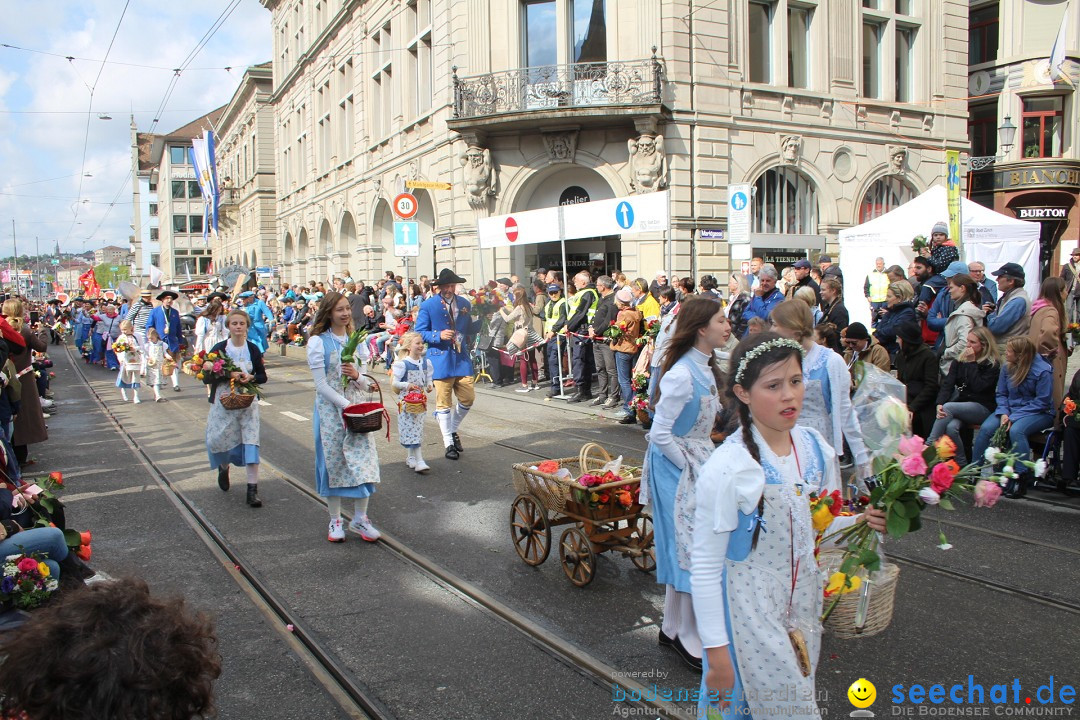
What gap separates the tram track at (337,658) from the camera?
400 cm

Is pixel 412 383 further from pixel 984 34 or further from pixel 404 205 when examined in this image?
pixel 984 34

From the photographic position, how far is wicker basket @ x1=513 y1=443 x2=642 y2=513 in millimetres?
5344

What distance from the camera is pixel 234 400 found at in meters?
7.84

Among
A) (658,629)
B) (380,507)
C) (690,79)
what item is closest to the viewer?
(658,629)

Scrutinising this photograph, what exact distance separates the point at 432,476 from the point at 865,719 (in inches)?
225

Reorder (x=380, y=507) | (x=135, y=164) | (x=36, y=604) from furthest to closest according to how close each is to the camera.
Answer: (x=135, y=164), (x=380, y=507), (x=36, y=604)

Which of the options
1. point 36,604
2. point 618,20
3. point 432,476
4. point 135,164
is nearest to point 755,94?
point 618,20

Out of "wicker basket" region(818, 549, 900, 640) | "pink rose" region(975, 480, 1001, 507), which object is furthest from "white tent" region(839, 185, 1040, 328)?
"wicker basket" region(818, 549, 900, 640)

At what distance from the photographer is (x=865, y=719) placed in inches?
144

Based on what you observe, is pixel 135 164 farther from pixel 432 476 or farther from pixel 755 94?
pixel 432 476

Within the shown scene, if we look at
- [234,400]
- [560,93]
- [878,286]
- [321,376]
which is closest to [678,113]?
[560,93]

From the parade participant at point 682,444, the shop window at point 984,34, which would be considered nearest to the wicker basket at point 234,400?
the parade participant at point 682,444

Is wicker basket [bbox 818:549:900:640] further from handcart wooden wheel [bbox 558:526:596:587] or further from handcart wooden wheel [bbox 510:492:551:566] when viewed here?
handcart wooden wheel [bbox 510:492:551:566]

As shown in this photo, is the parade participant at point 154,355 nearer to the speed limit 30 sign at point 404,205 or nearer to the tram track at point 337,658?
the speed limit 30 sign at point 404,205
